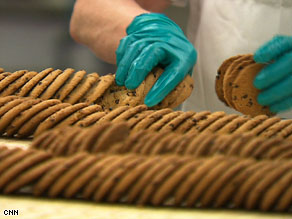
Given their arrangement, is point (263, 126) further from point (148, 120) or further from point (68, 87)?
point (68, 87)

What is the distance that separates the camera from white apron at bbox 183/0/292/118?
89.2 inches

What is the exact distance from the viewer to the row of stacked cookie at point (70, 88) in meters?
1.55

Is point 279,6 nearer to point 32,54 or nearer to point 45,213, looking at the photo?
point 45,213

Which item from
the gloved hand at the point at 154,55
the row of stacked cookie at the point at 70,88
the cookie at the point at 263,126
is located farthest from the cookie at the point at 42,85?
the cookie at the point at 263,126

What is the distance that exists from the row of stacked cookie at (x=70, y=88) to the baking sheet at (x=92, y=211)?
776 millimetres

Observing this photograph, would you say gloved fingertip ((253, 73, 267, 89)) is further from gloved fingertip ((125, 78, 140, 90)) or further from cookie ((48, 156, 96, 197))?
cookie ((48, 156, 96, 197))

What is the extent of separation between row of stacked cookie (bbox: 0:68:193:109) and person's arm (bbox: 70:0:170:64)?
805mm

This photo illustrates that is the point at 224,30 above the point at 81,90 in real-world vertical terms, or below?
above

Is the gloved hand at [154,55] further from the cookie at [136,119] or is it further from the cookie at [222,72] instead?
the cookie at [136,119]

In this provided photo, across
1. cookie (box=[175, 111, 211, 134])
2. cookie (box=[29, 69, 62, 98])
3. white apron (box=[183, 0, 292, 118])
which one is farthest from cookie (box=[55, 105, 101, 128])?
white apron (box=[183, 0, 292, 118])

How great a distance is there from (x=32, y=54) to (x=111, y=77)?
298 cm

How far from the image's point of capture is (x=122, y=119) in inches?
52.1

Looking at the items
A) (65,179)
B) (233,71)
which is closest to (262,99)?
(233,71)

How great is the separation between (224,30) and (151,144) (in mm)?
1750
